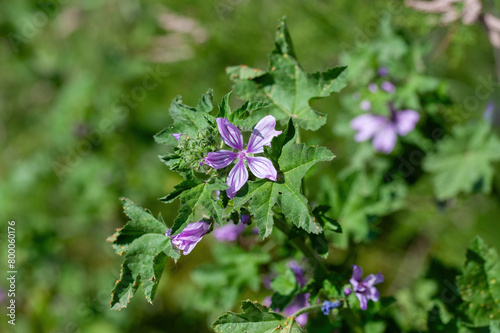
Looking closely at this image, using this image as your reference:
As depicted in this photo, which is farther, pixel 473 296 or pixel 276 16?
pixel 276 16

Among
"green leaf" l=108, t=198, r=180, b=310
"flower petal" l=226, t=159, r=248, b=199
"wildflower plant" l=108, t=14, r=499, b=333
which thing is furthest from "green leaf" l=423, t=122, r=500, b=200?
"green leaf" l=108, t=198, r=180, b=310

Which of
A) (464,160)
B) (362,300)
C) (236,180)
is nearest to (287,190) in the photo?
(236,180)

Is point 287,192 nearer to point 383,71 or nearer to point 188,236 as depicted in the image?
point 188,236

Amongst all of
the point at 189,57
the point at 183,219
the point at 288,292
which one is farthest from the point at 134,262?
the point at 189,57

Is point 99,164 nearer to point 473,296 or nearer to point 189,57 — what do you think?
point 189,57

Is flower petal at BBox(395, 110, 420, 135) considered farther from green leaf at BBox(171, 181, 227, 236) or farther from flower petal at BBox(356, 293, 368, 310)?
green leaf at BBox(171, 181, 227, 236)

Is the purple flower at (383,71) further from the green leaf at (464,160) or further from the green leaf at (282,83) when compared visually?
the green leaf at (282,83)
